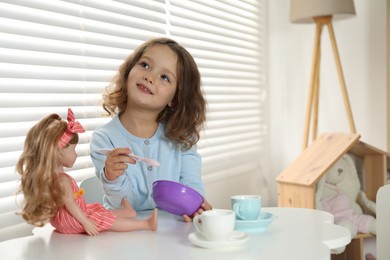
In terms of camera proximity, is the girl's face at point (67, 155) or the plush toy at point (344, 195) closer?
the girl's face at point (67, 155)

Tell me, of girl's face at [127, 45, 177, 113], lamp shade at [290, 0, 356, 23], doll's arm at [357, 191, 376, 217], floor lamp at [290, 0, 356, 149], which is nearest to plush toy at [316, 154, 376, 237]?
doll's arm at [357, 191, 376, 217]

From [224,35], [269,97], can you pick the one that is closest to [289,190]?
[224,35]

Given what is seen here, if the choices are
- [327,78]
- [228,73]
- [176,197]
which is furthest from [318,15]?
[176,197]

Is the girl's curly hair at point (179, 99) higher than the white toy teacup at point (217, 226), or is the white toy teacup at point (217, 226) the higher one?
the girl's curly hair at point (179, 99)

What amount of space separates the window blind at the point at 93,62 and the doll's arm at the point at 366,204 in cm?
66

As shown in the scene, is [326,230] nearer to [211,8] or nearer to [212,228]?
[212,228]

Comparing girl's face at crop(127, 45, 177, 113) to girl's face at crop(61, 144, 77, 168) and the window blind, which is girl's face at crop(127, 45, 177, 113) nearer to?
the window blind

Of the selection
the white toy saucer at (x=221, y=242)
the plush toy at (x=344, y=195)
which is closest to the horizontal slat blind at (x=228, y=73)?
the plush toy at (x=344, y=195)

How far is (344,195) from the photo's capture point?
2.32m

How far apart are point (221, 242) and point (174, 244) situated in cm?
9

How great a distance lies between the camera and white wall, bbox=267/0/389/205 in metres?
2.95

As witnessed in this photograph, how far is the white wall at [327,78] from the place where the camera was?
2947 millimetres

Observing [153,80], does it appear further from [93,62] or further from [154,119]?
[93,62]

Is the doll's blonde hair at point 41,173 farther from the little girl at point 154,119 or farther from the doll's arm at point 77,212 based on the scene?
the little girl at point 154,119
